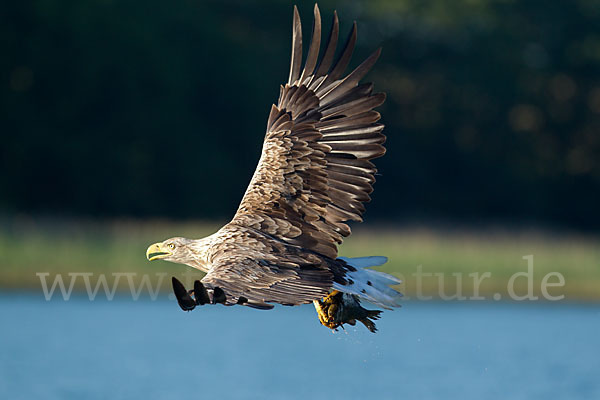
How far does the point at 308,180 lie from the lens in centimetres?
703

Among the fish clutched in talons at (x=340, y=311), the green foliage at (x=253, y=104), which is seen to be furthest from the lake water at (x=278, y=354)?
the green foliage at (x=253, y=104)

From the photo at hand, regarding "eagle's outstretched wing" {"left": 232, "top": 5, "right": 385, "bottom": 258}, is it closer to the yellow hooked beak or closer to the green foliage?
the yellow hooked beak

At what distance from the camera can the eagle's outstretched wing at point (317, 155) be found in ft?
23.0

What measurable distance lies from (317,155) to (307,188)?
0.72ft

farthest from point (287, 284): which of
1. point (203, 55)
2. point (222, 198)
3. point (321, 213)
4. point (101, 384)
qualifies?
point (203, 55)

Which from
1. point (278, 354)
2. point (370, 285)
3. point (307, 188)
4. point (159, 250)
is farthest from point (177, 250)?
point (278, 354)

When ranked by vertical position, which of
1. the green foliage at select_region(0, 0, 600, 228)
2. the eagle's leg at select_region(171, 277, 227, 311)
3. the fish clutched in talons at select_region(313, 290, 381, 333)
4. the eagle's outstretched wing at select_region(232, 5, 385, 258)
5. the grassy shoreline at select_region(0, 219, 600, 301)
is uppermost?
the green foliage at select_region(0, 0, 600, 228)

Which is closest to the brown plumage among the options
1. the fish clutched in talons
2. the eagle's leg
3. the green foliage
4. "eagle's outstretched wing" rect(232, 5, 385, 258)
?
"eagle's outstretched wing" rect(232, 5, 385, 258)

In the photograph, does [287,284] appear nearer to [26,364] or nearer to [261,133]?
[26,364]

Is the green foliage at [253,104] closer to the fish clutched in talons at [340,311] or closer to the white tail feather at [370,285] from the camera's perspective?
the white tail feather at [370,285]

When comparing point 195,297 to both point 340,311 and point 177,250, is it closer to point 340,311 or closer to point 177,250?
point 340,311

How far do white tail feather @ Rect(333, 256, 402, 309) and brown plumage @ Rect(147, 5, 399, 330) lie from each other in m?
0.02

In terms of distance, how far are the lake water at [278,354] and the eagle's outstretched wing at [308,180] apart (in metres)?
0.86

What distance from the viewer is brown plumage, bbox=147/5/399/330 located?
652 centimetres
